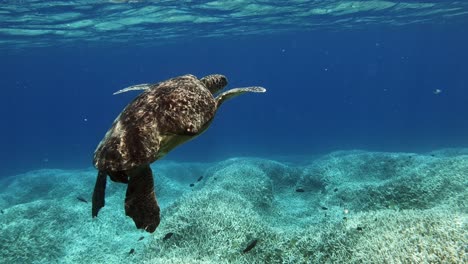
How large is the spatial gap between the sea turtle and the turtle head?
1003 mm

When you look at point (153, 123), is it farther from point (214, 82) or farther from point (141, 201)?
point (214, 82)

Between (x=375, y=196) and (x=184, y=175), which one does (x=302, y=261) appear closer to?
(x=375, y=196)

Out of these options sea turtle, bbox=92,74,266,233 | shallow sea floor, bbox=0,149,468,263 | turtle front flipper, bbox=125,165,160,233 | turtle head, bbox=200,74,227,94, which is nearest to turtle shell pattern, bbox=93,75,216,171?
sea turtle, bbox=92,74,266,233

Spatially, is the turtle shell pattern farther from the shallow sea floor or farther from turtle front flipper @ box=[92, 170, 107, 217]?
the shallow sea floor

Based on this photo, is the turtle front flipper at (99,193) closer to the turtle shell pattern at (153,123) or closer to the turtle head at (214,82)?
the turtle shell pattern at (153,123)

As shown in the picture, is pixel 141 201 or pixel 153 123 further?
pixel 153 123

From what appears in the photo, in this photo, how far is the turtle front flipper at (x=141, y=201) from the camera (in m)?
4.59

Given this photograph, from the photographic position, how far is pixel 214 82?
283 inches

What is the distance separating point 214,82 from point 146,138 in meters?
2.87

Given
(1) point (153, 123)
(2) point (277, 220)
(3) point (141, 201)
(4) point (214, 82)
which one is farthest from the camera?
(2) point (277, 220)

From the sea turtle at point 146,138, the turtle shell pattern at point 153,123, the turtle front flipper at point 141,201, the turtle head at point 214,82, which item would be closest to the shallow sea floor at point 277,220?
the turtle front flipper at point 141,201

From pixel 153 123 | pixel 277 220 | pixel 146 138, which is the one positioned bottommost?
pixel 277 220

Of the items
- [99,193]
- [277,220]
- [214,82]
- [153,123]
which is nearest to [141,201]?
[99,193]

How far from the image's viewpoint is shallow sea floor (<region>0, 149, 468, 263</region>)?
6.37 meters
